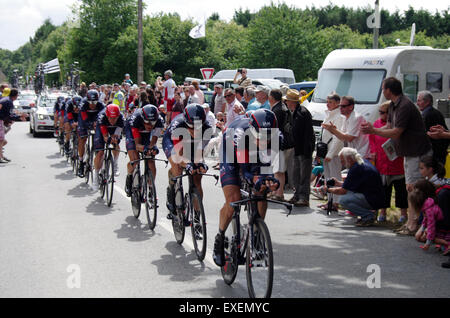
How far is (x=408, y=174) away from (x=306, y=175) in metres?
2.54

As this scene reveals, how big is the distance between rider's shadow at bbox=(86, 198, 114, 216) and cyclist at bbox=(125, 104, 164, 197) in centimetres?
76

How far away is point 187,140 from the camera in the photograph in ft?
24.2

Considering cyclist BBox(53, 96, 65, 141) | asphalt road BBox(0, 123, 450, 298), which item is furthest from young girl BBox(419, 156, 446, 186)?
cyclist BBox(53, 96, 65, 141)

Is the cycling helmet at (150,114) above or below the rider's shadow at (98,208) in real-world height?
above

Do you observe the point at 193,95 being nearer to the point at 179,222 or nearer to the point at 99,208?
the point at 99,208

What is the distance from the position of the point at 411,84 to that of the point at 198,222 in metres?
9.28

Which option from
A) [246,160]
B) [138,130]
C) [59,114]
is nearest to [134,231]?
[138,130]

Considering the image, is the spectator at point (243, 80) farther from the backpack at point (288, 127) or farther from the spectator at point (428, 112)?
the spectator at point (428, 112)

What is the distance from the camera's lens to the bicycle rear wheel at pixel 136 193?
29.8 ft

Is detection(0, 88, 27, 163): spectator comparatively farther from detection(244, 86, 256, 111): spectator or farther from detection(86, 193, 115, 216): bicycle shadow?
detection(244, 86, 256, 111): spectator

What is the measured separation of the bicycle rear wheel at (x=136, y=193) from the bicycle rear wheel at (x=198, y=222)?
2.06 m

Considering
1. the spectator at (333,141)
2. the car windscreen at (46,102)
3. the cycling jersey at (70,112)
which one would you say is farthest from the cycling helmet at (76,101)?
the car windscreen at (46,102)

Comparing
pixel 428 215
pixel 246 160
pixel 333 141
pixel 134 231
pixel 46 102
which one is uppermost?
pixel 46 102
